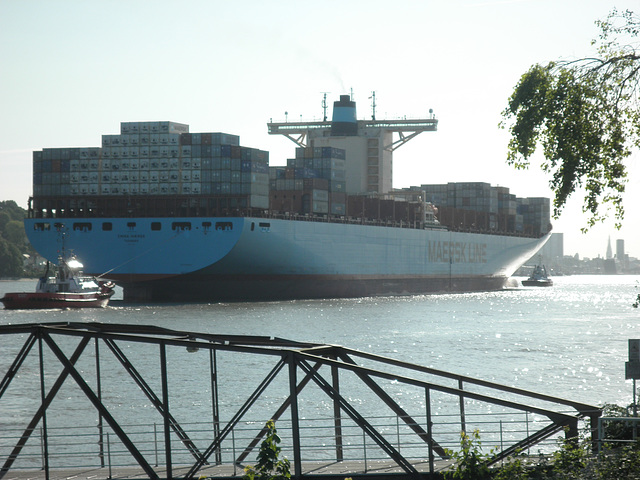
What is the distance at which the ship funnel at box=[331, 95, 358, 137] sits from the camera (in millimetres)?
89500

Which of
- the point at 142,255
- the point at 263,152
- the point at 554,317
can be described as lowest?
the point at 554,317

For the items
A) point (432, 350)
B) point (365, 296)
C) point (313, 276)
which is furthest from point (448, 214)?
point (432, 350)

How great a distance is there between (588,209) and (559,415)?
369 cm

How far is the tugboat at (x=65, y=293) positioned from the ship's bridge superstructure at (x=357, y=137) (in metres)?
36.3

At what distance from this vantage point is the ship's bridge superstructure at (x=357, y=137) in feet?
292

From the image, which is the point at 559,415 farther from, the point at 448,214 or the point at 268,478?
the point at 448,214

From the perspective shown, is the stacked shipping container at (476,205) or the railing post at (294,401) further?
the stacked shipping container at (476,205)

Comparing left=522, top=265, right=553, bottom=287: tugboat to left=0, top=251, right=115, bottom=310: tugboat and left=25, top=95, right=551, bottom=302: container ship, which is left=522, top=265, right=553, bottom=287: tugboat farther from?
left=0, top=251, right=115, bottom=310: tugboat

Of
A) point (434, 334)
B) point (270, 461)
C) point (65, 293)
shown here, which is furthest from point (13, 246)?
point (270, 461)

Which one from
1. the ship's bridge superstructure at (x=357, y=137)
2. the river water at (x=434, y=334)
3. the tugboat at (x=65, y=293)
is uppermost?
the ship's bridge superstructure at (x=357, y=137)

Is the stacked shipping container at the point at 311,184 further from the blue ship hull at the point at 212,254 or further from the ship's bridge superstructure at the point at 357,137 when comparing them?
the ship's bridge superstructure at the point at 357,137

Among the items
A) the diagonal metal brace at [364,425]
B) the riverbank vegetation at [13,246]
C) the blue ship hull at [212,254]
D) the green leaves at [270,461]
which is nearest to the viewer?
the green leaves at [270,461]

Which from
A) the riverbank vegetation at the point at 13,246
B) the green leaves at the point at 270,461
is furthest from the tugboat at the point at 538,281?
the green leaves at the point at 270,461

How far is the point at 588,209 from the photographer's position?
515 inches
